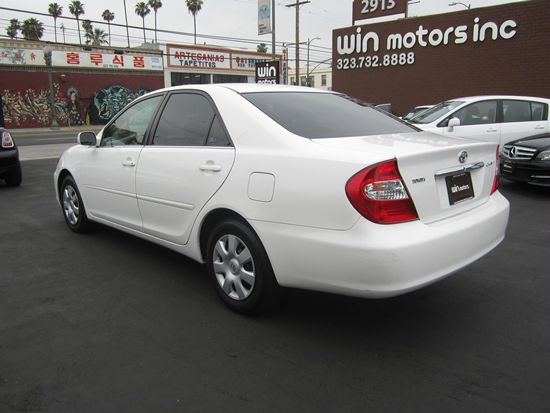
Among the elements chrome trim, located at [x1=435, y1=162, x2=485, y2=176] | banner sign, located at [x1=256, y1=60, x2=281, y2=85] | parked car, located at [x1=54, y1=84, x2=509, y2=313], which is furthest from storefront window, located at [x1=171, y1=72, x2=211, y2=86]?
chrome trim, located at [x1=435, y1=162, x2=485, y2=176]

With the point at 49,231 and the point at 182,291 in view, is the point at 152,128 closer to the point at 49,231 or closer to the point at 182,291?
the point at 182,291

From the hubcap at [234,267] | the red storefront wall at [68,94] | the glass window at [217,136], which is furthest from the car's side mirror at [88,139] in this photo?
the red storefront wall at [68,94]

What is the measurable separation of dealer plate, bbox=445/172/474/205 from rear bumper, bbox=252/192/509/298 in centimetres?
12

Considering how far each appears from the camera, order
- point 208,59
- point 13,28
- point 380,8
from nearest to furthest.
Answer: point 380,8 → point 208,59 → point 13,28

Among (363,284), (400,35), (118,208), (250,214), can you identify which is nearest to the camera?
(363,284)

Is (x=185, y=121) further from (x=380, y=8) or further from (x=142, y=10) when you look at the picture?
(x=142, y=10)

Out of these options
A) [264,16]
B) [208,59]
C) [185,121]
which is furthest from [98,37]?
[185,121]

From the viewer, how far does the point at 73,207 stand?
5289 millimetres

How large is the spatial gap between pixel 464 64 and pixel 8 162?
13.7 metres

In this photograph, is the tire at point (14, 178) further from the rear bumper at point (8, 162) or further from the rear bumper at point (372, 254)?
the rear bumper at point (372, 254)

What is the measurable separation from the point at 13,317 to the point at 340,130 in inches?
102

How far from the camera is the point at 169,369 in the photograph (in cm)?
263

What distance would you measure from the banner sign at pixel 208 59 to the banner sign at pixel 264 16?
55.7ft

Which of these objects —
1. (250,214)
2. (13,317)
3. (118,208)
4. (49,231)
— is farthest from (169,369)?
(49,231)
